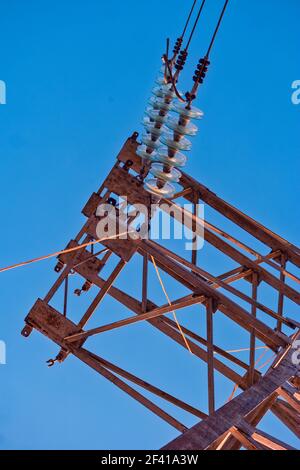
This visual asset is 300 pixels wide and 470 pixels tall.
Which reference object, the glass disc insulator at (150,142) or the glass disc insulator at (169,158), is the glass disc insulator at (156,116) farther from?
the glass disc insulator at (169,158)

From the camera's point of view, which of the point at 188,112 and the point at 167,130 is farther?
the point at 167,130

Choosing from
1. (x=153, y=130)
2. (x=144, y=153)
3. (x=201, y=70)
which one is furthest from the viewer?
(x=144, y=153)

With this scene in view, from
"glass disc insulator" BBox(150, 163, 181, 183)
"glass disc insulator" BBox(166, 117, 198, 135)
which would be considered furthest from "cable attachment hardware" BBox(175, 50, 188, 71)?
"glass disc insulator" BBox(150, 163, 181, 183)

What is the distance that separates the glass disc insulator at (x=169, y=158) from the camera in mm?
10789

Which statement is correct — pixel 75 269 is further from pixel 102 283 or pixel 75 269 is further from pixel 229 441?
pixel 229 441

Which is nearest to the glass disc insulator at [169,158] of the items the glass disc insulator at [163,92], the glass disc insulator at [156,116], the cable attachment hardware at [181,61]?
the glass disc insulator at [156,116]

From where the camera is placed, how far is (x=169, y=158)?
10805 millimetres

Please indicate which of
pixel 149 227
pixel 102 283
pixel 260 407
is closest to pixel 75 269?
pixel 102 283

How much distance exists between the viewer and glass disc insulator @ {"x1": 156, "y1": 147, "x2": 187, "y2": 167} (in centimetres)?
1079

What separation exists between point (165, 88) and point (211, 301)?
2.92m

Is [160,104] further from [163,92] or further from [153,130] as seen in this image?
[153,130]

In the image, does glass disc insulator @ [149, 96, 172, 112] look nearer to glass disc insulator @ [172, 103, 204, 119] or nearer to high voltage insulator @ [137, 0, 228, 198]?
high voltage insulator @ [137, 0, 228, 198]

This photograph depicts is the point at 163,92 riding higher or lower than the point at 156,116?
higher

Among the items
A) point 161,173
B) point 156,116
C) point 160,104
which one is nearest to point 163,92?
point 160,104
